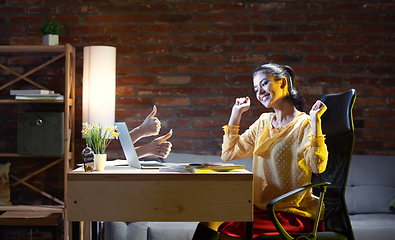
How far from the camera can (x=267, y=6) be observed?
9.66 feet

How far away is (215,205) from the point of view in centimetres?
145

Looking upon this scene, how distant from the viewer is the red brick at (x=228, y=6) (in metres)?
2.95

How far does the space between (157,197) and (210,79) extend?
1.66 m

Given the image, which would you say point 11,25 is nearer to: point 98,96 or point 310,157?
point 98,96

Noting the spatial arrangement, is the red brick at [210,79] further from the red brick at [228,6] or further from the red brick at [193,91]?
the red brick at [228,6]

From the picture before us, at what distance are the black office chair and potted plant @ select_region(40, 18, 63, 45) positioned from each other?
2038 mm

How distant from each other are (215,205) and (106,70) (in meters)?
1.60

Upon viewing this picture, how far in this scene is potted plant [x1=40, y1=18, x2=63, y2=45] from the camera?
275cm

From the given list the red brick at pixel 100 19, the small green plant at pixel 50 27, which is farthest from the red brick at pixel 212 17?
the small green plant at pixel 50 27

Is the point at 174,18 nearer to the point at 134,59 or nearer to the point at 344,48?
the point at 134,59

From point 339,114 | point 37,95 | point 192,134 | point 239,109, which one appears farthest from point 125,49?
point 339,114

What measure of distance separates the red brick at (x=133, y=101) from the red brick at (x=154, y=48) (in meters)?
0.39

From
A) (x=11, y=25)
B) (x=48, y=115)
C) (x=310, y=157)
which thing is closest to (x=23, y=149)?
(x=48, y=115)

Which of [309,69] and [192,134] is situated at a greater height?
[309,69]
